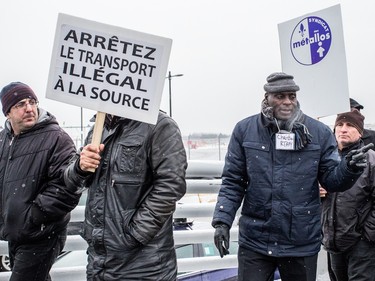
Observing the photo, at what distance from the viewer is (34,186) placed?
12.8 feet

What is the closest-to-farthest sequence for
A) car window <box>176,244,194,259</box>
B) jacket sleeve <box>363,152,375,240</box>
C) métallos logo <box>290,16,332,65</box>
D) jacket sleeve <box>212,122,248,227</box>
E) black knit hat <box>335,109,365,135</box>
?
1. jacket sleeve <box>212,122,248,227</box>
2. jacket sleeve <box>363,152,375,240</box>
3. black knit hat <box>335,109,365,135</box>
4. métallos logo <box>290,16,332,65</box>
5. car window <box>176,244,194,259</box>

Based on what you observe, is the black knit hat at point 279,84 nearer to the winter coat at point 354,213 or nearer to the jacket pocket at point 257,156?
the jacket pocket at point 257,156

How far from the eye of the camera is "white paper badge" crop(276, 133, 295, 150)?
11.5ft

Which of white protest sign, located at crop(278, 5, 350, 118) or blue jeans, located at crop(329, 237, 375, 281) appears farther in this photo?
white protest sign, located at crop(278, 5, 350, 118)

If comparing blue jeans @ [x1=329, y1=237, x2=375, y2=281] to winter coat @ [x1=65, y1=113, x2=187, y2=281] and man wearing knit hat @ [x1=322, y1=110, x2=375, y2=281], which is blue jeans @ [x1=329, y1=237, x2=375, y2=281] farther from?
winter coat @ [x1=65, y1=113, x2=187, y2=281]

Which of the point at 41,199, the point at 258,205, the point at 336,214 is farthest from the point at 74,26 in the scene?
the point at 336,214

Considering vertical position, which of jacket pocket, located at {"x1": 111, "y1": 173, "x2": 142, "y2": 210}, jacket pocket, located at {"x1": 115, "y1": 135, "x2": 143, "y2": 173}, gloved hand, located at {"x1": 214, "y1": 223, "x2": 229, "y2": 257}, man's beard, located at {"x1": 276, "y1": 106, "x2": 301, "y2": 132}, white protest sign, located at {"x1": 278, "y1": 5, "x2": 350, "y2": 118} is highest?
white protest sign, located at {"x1": 278, "y1": 5, "x2": 350, "y2": 118}

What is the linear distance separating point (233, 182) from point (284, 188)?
41 centimetres

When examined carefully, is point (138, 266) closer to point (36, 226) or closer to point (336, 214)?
point (36, 226)

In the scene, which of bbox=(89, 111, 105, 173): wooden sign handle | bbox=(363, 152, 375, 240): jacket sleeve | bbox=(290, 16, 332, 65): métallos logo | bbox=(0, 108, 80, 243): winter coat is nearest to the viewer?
bbox=(89, 111, 105, 173): wooden sign handle

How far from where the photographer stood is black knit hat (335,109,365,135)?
4211 millimetres

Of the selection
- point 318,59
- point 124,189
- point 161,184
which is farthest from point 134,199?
point 318,59

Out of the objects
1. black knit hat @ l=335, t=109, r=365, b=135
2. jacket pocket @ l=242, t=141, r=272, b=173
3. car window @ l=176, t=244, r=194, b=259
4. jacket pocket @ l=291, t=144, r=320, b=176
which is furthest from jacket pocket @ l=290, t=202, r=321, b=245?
car window @ l=176, t=244, r=194, b=259

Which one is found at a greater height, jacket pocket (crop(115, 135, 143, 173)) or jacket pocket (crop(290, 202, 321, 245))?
jacket pocket (crop(115, 135, 143, 173))
